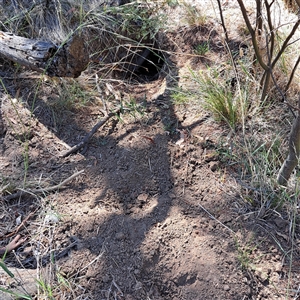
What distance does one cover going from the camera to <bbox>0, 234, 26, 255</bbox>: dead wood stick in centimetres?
205

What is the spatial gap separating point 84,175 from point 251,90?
4.77 ft

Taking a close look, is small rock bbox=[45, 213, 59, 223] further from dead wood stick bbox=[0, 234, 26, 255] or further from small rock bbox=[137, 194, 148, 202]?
small rock bbox=[137, 194, 148, 202]

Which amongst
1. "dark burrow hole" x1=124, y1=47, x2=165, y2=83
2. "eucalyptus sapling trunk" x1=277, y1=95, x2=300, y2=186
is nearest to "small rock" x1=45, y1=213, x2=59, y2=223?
"eucalyptus sapling trunk" x1=277, y1=95, x2=300, y2=186

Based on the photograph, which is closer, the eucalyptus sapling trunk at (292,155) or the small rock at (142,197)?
the eucalyptus sapling trunk at (292,155)

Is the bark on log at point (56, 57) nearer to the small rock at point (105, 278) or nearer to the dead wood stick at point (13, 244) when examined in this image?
the dead wood stick at point (13, 244)

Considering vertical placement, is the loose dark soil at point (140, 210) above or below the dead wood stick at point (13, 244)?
above

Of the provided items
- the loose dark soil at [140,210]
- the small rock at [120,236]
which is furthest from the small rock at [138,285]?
the small rock at [120,236]

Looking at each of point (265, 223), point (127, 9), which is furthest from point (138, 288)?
point (127, 9)

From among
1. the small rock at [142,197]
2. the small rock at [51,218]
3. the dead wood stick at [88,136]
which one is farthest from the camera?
the dead wood stick at [88,136]

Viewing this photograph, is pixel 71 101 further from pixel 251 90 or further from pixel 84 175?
pixel 251 90

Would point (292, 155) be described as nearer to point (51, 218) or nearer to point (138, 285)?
point (138, 285)

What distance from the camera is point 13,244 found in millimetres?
2076

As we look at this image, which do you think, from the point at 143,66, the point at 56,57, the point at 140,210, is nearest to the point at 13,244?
the point at 140,210

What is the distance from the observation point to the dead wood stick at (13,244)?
80.7 inches
